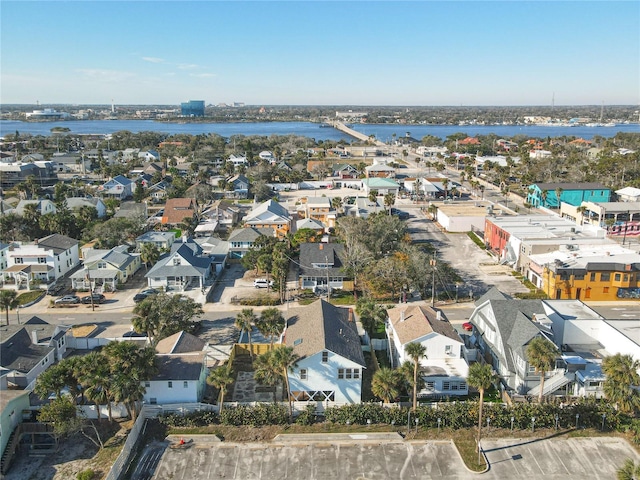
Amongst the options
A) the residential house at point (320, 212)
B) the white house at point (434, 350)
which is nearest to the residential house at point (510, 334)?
the white house at point (434, 350)

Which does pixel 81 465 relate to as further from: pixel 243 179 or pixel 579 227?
pixel 243 179

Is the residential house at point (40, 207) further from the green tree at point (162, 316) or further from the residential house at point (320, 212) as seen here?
the green tree at point (162, 316)

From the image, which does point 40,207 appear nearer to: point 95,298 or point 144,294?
point 95,298

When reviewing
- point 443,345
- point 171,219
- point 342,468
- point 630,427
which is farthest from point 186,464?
point 171,219

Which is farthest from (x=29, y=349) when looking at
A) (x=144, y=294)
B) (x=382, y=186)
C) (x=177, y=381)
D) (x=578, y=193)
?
(x=578, y=193)

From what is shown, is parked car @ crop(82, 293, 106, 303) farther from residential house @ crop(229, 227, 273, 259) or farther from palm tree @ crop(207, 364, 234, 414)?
palm tree @ crop(207, 364, 234, 414)

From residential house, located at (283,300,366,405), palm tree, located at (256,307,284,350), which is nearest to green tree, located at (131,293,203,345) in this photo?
palm tree, located at (256,307,284,350)
